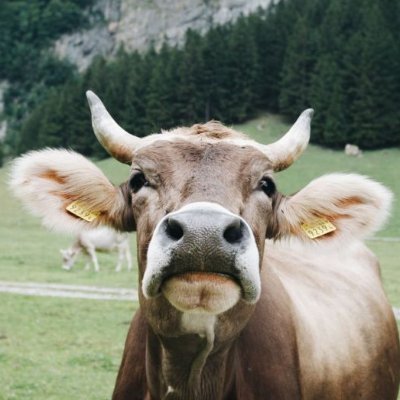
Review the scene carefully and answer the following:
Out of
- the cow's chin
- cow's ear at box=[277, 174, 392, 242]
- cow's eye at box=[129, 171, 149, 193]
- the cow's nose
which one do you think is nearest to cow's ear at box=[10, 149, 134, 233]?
cow's eye at box=[129, 171, 149, 193]

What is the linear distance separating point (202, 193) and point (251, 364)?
146cm

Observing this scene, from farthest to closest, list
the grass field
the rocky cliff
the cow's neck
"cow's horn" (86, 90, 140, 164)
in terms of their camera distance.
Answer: the rocky cliff, the grass field, "cow's horn" (86, 90, 140, 164), the cow's neck

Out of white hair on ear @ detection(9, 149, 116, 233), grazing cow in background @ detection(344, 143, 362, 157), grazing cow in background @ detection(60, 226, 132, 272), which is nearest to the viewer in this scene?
white hair on ear @ detection(9, 149, 116, 233)

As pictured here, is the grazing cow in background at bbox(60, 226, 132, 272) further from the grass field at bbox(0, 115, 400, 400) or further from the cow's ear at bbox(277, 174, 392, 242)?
the cow's ear at bbox(277, 174, 392, 242)

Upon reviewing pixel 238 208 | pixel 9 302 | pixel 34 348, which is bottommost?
pixel 9 302

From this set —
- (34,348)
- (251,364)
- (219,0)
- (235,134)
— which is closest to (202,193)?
(235,134)

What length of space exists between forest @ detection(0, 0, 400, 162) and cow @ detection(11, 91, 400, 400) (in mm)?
65049

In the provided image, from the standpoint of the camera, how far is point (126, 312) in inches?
590

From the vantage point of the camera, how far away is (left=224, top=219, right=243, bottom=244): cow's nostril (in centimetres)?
357

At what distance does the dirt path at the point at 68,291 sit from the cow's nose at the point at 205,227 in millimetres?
13406

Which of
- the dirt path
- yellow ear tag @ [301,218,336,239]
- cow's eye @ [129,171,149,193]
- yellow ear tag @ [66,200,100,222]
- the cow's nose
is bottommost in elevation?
the dirt path

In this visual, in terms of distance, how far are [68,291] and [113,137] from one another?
1374 centimetres

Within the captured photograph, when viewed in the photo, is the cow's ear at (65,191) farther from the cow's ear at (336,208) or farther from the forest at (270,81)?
the forest at (270,81)

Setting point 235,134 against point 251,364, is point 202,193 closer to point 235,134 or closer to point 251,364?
point 235,134
